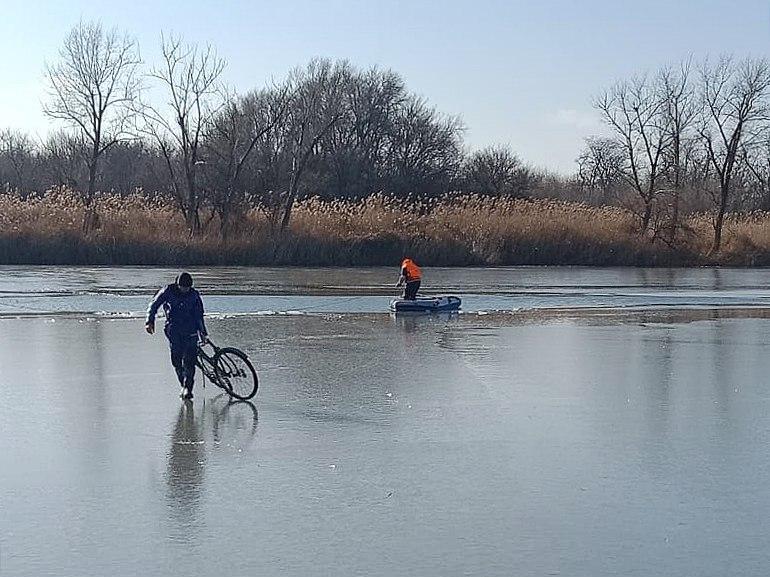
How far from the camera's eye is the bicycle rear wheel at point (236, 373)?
11.2 m

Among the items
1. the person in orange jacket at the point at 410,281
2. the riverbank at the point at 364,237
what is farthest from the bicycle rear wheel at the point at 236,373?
the riverbank at the point at 364,237

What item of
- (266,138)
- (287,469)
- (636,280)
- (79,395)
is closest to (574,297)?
(636,280)

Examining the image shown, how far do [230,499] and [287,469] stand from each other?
3.09 feet

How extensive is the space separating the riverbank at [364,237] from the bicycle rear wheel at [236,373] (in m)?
28.4

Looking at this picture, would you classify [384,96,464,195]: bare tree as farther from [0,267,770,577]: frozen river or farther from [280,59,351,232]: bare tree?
[0,267,770,577]: frozen river

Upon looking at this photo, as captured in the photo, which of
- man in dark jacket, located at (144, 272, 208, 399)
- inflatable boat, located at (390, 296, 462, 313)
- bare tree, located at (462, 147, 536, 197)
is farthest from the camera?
bare tree, located at (462, 147, 536, 197)

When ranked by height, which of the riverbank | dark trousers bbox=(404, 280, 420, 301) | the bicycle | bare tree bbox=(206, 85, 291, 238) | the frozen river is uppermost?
bare tree bbox=(206, 85, 291, 238)

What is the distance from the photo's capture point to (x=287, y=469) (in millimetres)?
8039

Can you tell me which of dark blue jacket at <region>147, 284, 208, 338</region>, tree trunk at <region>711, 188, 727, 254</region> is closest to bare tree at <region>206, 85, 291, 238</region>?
tree trunk at <region>711, 188, 727, 254</region>

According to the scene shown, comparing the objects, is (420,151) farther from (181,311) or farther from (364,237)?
(181,311)

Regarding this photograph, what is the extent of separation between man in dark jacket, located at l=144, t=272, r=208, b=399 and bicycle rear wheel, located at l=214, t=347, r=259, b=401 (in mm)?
314

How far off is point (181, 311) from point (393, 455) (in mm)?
4062

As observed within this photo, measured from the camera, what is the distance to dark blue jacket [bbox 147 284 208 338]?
1158 cm

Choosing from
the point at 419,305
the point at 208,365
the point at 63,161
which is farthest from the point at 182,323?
the point at 63,161
